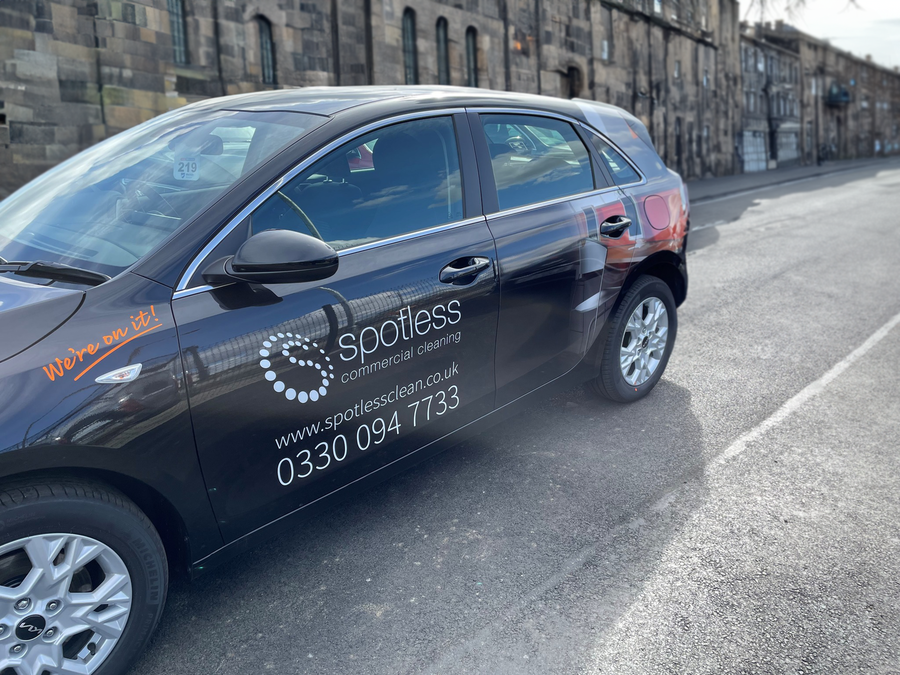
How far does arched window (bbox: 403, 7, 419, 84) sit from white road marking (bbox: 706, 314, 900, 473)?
18.1m

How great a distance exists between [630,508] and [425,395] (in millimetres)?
1103

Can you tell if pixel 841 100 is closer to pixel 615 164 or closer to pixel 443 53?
pixel 443 53

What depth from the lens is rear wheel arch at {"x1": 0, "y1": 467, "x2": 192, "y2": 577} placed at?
2004 mm

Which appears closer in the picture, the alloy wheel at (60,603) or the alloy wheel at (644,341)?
the alloy wheel at (60,603)

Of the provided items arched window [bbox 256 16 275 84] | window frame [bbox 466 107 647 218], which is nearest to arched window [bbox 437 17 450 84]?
arched window [bbox 256 16 275 84]

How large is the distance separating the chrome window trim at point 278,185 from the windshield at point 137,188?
0.11 meters

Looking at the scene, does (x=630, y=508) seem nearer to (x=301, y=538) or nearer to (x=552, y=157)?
(x=301, y=538)

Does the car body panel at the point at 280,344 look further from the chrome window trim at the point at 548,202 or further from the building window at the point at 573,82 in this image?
the building window at the point at 573,82

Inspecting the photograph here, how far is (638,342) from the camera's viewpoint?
4.33 metres

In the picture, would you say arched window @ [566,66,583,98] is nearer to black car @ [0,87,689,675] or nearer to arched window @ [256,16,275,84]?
arched window @ [256,16,275,84]

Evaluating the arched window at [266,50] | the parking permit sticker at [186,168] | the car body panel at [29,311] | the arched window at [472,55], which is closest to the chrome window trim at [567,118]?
the parking permit sticker at [186,168]

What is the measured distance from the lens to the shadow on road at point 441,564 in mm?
2434

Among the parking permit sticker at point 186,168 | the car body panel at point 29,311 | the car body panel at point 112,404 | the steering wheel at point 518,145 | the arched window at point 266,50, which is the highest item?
the arched window at point 266,50

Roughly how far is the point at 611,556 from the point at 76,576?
1.90 metres
